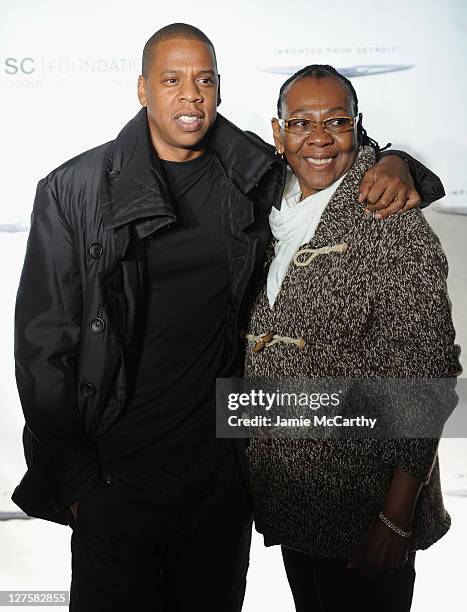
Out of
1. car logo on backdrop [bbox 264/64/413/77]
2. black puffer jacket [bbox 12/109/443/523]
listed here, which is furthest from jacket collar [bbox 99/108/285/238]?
car logo on backdrop [bbox 264/64/413/77]

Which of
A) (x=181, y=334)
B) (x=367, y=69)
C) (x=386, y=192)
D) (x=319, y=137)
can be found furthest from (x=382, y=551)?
(x=367, y=69)

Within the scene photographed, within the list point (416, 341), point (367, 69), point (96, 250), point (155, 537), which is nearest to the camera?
point (416, 341)

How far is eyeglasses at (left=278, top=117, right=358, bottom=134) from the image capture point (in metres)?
1.45

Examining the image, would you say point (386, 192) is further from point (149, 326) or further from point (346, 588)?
point (346, 588)

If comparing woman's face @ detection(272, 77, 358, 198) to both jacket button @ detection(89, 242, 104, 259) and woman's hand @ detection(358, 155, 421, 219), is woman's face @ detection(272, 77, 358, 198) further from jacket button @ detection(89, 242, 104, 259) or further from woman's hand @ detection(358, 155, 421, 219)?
jacket button @ detection(89, 242, 104, 259)

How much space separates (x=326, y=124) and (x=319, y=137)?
0.09ft

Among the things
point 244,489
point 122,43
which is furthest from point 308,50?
point 244,489

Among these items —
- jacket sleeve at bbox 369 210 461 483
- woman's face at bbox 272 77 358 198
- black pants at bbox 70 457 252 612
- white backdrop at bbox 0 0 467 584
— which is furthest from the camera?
white backdrop at bbox 0 0 467 584

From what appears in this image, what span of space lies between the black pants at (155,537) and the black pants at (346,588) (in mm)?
191

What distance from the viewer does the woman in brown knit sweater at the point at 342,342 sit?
1.38 m

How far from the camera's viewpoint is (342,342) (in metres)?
1.46

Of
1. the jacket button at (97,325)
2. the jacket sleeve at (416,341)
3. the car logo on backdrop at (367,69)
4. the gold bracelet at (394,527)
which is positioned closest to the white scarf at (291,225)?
the jacket sleeve at (416,341)

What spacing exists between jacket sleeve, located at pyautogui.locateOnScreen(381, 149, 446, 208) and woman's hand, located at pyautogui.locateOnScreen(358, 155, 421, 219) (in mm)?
63

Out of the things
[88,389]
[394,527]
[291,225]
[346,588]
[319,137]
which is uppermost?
[319,137]
